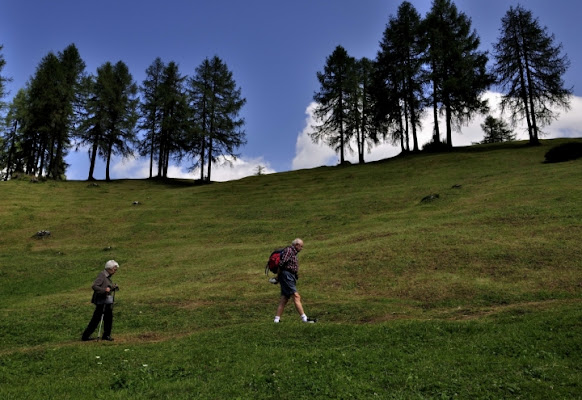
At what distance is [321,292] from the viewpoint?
14719 mm

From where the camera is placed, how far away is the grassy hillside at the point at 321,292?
266 inches

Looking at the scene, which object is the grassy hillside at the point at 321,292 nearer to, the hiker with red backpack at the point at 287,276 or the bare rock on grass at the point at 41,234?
the hiker with red backpack at the point at 287,276

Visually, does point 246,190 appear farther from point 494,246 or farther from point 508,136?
point 508,136

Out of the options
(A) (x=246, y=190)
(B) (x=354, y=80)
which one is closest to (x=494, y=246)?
(A) (x=246, y=190)

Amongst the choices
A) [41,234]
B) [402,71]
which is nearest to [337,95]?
[402,71]

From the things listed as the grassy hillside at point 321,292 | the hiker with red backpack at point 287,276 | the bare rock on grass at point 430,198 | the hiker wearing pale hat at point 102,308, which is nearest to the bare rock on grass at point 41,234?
the grassy hillside at point 321,292

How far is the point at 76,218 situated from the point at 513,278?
3137 cm

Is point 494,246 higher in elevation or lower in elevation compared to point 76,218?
lower

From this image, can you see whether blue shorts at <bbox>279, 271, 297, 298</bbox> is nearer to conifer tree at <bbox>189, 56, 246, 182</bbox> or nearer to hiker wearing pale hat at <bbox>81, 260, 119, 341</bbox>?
hiker wearing pale hat at <bbox>81, 260, 119, 341</bbox>

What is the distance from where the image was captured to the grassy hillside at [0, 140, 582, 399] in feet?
22.2

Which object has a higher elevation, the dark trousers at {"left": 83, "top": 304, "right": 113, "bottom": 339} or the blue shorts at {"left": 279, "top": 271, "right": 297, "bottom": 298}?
the blue shorts at {"left": 279, "top": 271, "right": 297, "bottom": 298}

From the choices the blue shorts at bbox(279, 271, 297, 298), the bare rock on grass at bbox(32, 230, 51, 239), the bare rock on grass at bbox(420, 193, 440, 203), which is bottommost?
the blue shorts at bbox(279, 271, 297, 298)

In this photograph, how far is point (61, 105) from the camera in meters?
52.8

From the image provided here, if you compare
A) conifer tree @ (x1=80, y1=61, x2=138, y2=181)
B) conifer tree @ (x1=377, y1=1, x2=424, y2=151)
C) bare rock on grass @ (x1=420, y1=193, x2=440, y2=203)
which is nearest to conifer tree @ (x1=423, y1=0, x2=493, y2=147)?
conifer tree @ (x1=377, y1=1, x2=424, y2=151)
